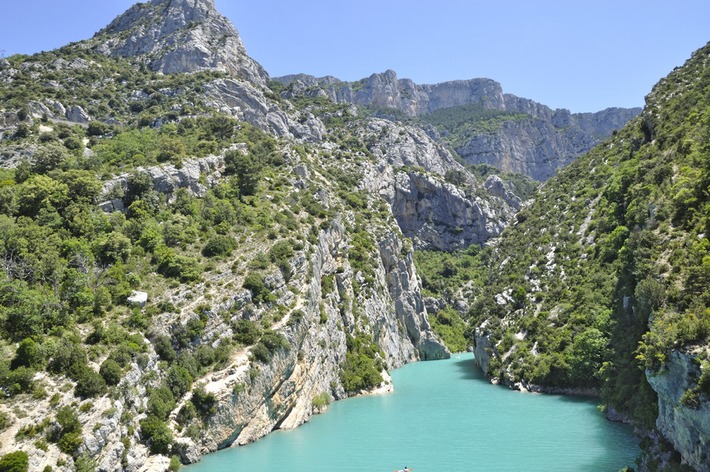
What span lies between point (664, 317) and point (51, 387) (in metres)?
36.6

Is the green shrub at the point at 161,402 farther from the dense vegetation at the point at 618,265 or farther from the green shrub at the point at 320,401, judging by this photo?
the dense vegetation at the point at 618,265

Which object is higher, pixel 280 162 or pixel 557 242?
pixel 280 162

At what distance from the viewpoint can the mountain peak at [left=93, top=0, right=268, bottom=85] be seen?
361ft

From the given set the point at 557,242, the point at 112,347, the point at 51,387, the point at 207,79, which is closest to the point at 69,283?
the point at 112,347

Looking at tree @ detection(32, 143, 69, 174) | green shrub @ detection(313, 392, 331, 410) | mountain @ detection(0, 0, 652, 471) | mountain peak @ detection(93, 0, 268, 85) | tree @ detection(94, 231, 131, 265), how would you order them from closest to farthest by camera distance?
mountain @ detection(0, 0, 652, 471) < tree @ detection(94, 231, 131, 265) < green shrub @ detection(313, 392, 331, 410) < tree @ detection(32, 143, 69, 174) < mountain peak @ detection(93, 0, 268, 85)

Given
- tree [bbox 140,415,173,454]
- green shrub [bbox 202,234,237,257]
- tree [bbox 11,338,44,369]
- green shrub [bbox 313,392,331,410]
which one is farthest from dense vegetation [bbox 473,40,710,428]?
green shrub [bbox 202,234,237,257]

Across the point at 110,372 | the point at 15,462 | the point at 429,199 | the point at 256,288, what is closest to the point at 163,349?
the point at 110,372

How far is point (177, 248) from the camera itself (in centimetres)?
5056

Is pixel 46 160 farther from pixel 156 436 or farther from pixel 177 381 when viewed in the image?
pixel 156 436

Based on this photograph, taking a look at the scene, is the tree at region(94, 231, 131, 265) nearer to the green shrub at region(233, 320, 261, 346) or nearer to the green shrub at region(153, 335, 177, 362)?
the green shrub at region(153, 335, 177, 362)

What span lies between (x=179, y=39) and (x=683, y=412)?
122 metres

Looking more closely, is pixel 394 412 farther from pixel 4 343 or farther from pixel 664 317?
pixel 4 343

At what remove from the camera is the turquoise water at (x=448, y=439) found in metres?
33.1

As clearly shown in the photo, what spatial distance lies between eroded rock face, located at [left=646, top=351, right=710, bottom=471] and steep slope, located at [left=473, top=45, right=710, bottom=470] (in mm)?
66
